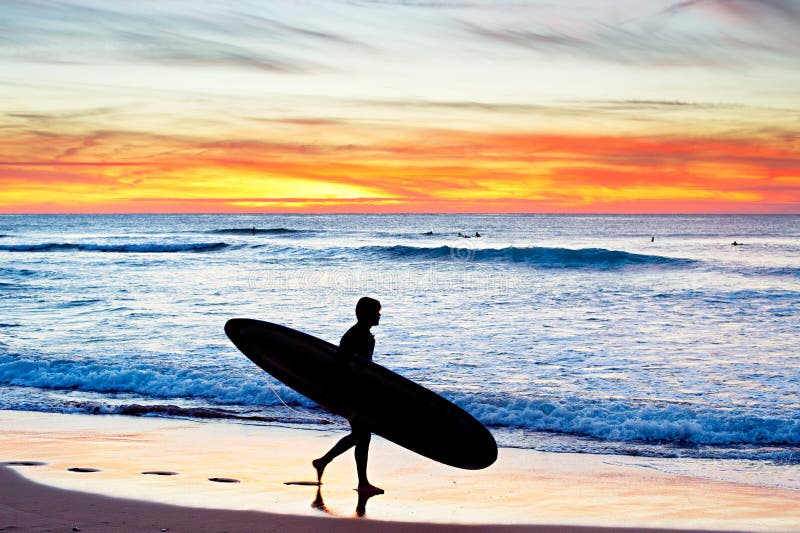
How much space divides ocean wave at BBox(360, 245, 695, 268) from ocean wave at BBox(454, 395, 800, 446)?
91.3 feet

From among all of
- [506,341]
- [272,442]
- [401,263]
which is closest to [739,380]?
[506,341]

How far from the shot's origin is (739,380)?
11.3 m

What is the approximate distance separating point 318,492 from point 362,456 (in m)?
0.47

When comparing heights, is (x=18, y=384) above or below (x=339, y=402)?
below

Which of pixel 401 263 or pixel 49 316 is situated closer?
pixel 49 316

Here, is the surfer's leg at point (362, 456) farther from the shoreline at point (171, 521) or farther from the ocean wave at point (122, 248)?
the ocean wave at point (122, 248)

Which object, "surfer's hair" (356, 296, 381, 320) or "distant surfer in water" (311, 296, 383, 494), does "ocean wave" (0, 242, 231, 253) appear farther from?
"surfer's hair" (356, 296, 381, 320)

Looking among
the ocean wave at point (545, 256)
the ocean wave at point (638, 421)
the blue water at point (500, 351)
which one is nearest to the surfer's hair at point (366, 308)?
the blue water at point (500, 351)

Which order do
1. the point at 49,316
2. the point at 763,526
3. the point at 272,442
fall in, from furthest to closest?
the point at 49,316 < the point at 272,442 < the point at 763,526

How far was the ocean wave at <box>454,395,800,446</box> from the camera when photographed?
866cm

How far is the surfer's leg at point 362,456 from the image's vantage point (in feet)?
19.8

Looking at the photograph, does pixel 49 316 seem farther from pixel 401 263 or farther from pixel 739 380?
pixel 401 263

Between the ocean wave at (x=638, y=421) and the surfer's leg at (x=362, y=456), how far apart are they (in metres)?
3.51

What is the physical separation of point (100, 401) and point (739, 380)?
9104mm
